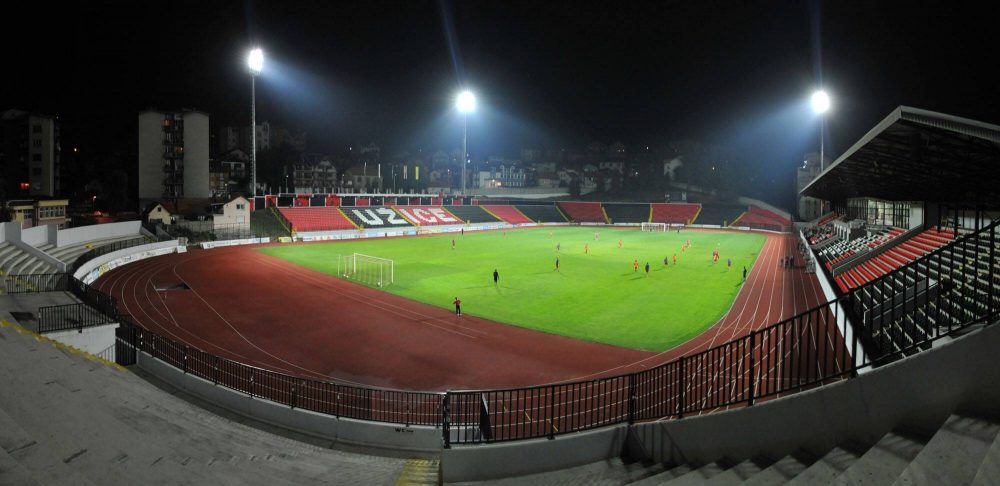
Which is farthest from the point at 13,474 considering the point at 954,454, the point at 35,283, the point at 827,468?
the point at 35,283

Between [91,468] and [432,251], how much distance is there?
4286 centimetres

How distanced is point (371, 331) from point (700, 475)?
56.8 ft

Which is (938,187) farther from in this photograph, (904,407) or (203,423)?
(203,423)

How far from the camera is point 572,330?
71.7ft

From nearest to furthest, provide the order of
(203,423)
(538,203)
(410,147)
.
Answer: (203,423), (538,203), (410,147)

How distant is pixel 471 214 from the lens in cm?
8850

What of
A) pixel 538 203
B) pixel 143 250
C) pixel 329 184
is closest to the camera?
pixel 143 250

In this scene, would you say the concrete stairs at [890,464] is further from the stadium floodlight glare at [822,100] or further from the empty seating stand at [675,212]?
the empty seating stand at [675,212]

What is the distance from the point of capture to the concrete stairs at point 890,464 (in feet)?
13.6

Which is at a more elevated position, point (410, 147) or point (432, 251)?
point (410, 147)

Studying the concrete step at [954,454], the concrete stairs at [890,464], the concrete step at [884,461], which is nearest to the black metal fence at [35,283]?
the concrete stairs at [890,464]

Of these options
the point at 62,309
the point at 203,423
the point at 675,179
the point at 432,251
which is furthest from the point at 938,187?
the point at 675,179

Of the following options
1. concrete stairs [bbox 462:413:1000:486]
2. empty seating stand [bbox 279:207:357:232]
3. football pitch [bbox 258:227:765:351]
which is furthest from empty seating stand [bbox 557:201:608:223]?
concrete stairs [bbox 462:413:1000:486]

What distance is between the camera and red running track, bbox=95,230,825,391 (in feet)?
55.8
